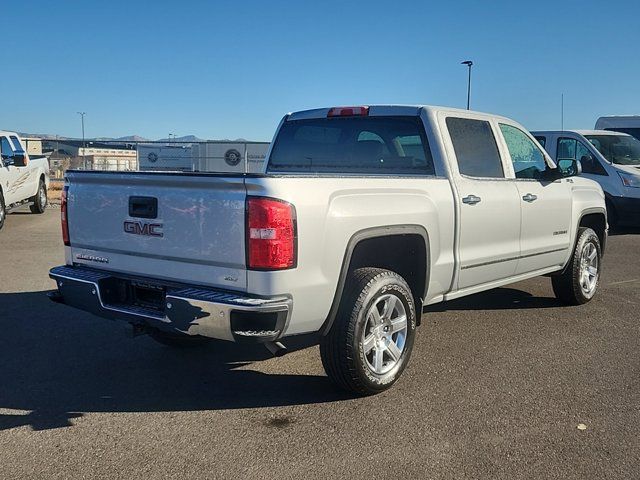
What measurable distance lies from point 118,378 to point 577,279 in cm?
457

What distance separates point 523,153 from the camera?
5.88 metres

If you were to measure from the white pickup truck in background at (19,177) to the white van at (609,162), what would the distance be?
1073 cm

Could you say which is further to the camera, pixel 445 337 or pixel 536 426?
pixel 445 337

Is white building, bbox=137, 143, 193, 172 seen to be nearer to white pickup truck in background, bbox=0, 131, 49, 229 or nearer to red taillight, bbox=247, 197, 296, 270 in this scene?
white pickup truck in background, bbox=0, 131, 49, 229

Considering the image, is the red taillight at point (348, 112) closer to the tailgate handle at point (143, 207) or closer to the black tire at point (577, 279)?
the tailgate handle at point (143, 207)

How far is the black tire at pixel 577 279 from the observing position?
21.0 ft

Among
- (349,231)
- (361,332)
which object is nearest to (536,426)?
(361,332)

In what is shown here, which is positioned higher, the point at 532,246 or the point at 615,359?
the point at 532,246

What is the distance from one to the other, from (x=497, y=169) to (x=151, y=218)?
3044 mm

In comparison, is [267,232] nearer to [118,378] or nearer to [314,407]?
[314,407]

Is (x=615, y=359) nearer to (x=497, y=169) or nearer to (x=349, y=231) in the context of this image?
(x=497, y=169)

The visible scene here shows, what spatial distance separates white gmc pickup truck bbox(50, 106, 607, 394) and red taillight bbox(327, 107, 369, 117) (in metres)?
0.01

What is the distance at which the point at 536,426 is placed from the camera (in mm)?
3635

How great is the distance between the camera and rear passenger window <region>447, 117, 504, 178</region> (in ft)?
16.5
